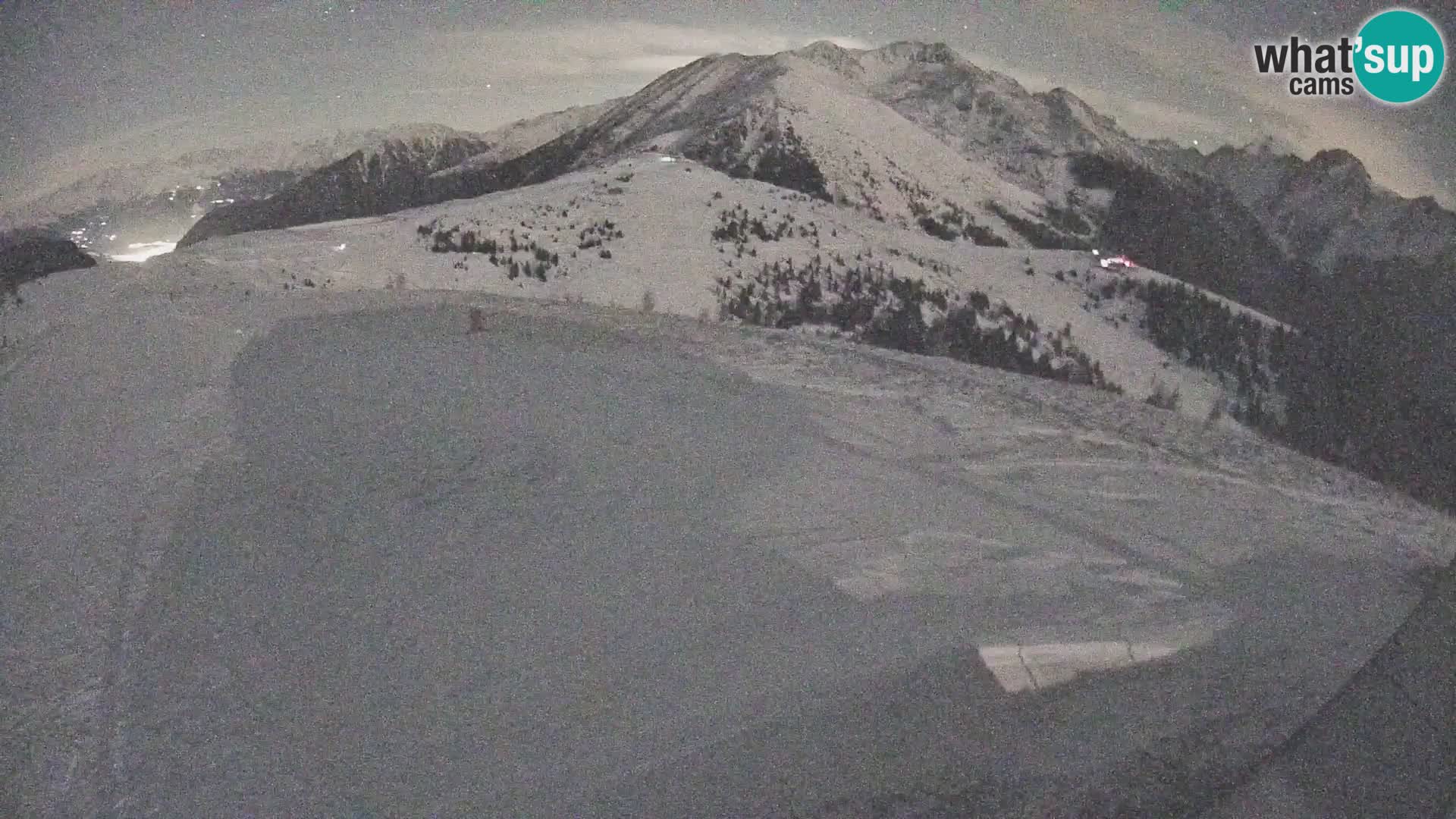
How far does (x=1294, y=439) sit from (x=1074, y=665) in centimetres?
1240

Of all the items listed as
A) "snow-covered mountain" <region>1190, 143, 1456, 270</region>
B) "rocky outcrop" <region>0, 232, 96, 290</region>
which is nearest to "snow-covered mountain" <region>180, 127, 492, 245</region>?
"rocky outcrop" <region>0, 232, 96, 290</region>

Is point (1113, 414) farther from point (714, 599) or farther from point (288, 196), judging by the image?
point (288, 196)

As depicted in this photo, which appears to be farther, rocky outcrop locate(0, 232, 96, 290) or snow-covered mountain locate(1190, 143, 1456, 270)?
snow-covered mountain locate(1190, 143, 1456, 270)

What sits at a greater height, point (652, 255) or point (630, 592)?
point (652, 255)

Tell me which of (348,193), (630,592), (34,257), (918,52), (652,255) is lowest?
(630,592)

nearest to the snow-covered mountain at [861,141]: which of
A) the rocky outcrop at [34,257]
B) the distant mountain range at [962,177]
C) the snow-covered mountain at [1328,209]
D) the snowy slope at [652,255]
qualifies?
the distant mountain range at [962,177]

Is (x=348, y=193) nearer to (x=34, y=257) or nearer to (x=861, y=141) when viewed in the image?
(x=861, y=141)

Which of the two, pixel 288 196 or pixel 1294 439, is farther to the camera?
pixel 288 196

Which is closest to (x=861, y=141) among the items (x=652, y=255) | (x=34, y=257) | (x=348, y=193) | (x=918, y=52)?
(x=652, y=255)

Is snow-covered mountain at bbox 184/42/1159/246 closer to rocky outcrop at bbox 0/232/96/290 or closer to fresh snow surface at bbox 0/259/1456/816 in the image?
rocky outcrop at bbox 0/232/96/290

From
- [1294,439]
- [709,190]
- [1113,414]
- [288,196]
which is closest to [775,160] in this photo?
[709,190]

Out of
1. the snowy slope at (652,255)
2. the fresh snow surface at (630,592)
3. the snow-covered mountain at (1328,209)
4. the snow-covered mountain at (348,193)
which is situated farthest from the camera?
the snow-covered mountain at (1328,209)

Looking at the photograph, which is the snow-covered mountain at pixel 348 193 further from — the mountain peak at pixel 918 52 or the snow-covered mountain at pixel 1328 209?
the snow-covered mountain at pixel 1328 209

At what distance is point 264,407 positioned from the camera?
698 cm
